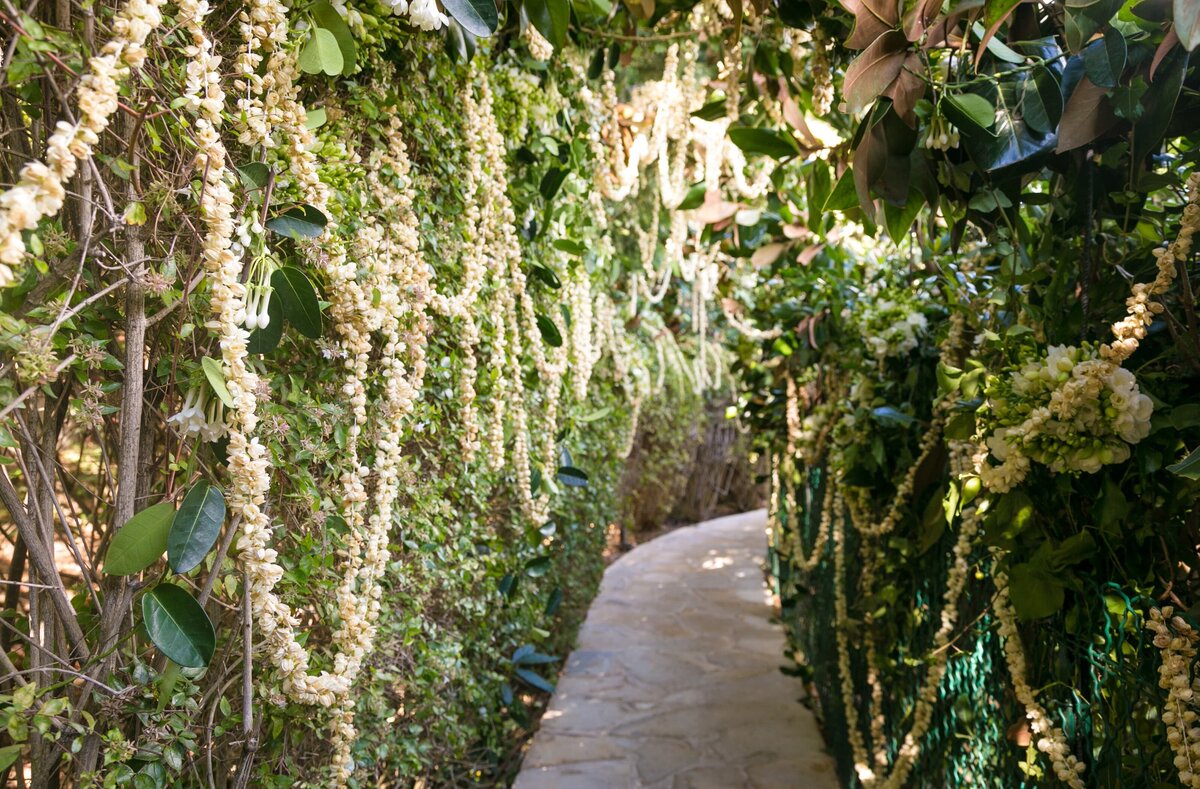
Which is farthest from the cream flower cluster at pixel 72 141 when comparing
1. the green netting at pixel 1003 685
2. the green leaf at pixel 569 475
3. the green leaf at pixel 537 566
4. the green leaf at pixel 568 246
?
the green leaf at pixel 537 566

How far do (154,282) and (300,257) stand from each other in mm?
232

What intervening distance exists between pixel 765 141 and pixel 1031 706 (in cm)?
127

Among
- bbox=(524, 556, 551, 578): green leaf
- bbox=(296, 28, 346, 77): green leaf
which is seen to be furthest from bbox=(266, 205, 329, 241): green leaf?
bbox=(524, 556, 551, 578): green leaf

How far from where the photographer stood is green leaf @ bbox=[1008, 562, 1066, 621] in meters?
1.08

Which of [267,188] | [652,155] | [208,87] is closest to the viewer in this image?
[208,87]

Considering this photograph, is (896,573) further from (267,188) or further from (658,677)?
(658,677)

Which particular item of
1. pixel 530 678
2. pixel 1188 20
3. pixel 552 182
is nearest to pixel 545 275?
pixel 552 182

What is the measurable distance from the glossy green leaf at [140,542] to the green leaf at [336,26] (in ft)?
2.19

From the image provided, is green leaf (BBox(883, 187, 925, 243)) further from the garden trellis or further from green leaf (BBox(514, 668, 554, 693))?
green leaf (BBox(514, 668, 554, 693))

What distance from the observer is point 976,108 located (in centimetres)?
110

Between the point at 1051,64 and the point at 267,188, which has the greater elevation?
the point at 1051,64

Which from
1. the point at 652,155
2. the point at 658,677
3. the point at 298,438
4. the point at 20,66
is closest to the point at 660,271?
the point at 652,155

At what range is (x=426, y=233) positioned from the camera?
1533 millimetres

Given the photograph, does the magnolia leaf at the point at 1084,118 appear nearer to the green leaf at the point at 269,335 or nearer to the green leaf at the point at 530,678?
the green leaf at the point at 269,335
